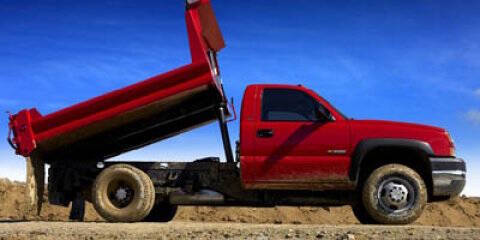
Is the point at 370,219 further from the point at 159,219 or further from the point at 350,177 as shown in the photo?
the point at 159,219

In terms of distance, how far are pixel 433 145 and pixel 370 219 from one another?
1.49m

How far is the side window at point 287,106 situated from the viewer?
938 centimetres

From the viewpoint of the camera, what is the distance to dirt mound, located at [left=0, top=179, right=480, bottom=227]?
16.6 meters

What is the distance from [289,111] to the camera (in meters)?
9.43

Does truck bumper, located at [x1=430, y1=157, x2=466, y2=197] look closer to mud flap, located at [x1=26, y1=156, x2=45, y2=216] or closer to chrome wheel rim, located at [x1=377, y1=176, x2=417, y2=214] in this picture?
chrome wheel rim, located at [x1=377, y1=176, x2=417, y2=214]

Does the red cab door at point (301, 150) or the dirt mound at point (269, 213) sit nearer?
the red cab door at point (301, 150)

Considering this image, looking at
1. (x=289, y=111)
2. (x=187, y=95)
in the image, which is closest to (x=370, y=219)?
(x=289, y=111)

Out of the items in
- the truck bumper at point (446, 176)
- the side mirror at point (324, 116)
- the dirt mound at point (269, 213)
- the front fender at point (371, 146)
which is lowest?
the dirt mound at point (269, 213)

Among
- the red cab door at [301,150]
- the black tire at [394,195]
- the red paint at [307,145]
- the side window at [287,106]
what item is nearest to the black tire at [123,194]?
the red paint at [307,145]

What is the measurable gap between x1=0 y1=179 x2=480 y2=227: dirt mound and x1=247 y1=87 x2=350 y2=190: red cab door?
6830mm

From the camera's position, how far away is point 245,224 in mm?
9906

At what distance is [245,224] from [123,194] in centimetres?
207

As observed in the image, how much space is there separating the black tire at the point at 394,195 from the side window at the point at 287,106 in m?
1.34

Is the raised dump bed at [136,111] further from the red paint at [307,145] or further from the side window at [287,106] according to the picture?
the red paint at [307,145]
